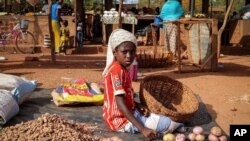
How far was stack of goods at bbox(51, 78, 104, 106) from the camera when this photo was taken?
5141mm

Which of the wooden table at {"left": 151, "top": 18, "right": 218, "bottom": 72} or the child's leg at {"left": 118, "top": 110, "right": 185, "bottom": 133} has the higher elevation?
the wooden table at {"left": 151, "top": 18, "right": 218, "bottom": 72}

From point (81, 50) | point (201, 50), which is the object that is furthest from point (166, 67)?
point (81, 50)

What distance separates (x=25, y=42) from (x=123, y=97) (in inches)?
373

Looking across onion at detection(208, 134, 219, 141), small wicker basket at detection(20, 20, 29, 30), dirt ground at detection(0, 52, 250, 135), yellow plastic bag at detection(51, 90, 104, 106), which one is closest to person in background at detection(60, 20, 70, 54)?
dirt ground at detection(0, 52, 250, 135)

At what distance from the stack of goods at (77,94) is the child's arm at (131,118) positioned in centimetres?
142

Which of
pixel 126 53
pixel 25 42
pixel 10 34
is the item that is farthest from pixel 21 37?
pixel 126 53

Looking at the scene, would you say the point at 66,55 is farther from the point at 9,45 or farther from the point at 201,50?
the point at 201,50

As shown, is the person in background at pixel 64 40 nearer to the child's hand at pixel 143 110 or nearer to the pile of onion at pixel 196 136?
the child's hand at pixel 143 110

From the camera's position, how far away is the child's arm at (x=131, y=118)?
364 centimetres

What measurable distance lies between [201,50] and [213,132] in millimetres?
4864

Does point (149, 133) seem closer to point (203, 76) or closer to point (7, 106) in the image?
point (7, 106)

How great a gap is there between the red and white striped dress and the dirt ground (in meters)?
1.28

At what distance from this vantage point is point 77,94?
5.20m

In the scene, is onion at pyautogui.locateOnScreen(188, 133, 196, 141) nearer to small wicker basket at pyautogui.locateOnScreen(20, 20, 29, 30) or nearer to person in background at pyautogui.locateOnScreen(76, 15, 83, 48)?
person in background at pyautogui.locateOnScreen(76, 15, 83, 48)
